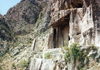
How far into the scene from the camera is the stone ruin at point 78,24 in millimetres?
16344

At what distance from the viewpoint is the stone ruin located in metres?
16.3

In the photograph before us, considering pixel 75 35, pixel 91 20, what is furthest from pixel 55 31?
pixel 91 20

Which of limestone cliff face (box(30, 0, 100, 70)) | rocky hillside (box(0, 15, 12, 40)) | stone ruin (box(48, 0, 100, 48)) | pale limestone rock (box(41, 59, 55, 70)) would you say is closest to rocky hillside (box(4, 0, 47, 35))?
rocky hillside (box(0, 15, 12, 40))

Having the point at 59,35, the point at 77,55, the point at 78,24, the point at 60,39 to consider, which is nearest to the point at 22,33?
the point at 59,35

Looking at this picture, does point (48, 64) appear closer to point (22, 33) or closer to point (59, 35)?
point (59, 35)

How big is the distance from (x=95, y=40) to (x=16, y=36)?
157 feet

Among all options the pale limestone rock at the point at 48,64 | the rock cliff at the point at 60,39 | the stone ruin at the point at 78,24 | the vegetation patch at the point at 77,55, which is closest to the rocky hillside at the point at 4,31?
the rock cliff at the point at 60,39

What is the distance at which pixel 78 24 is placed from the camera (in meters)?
20.6

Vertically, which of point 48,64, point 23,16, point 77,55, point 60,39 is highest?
point 23,16

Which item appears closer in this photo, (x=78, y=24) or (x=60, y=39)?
(x=78, y=24)

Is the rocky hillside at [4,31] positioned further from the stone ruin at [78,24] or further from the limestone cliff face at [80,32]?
the limestone cliff face at [80,32]

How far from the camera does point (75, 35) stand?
63.8 feet

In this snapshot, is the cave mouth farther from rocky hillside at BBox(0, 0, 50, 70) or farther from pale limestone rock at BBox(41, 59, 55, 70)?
pale limestone rock at BBox(41, 59, 55, 70)

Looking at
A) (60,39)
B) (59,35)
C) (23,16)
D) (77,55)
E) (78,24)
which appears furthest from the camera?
(23,16)
